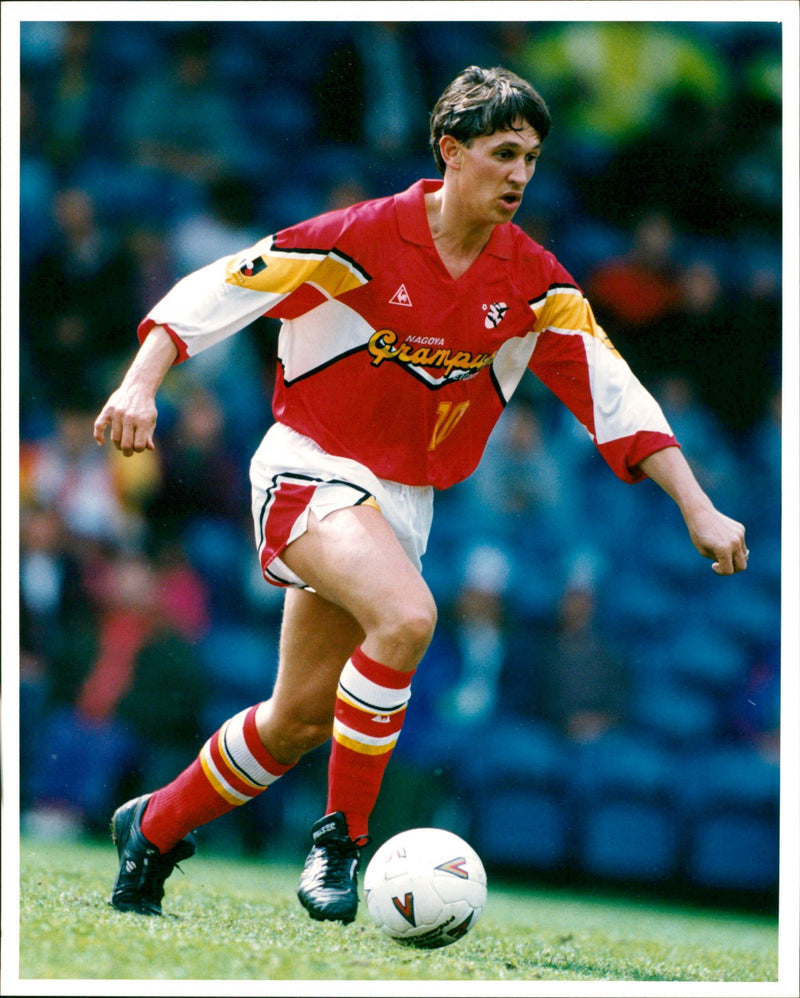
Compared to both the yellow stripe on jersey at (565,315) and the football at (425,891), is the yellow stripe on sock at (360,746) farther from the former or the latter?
the yellow stripe on jersey at (565,315)

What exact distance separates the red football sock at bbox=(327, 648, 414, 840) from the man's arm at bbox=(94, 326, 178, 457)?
787 millimetres

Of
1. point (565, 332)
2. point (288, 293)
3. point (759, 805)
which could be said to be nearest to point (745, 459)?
point (759, 805)

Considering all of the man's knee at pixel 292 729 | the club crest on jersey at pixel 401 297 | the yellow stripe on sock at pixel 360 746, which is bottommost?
the man's knee at pixel 292 729

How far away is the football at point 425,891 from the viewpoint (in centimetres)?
323

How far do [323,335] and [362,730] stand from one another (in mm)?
1134

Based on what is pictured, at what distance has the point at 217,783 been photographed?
12.2ft

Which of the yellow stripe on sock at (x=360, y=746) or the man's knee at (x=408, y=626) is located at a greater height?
the man's knee at (x=408, y=626)

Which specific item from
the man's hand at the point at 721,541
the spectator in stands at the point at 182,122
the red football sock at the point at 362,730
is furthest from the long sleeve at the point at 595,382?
the spectator in stands at the point at 182,122

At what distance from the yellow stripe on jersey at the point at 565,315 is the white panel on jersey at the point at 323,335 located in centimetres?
56

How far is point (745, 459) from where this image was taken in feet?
24.3

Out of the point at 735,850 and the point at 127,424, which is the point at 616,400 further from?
the point at 735,850

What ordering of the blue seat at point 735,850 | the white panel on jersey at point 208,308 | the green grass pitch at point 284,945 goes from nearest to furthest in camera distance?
the green grass pitch at point 284,945 → the white panel on jersey at point 208,308 → the blue seat at point 735,850

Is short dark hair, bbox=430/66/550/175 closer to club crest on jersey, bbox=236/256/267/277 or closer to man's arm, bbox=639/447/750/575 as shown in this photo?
club crest on jersey, bbox=236/256/267/277

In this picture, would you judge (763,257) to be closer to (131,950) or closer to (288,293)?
(288,293)
